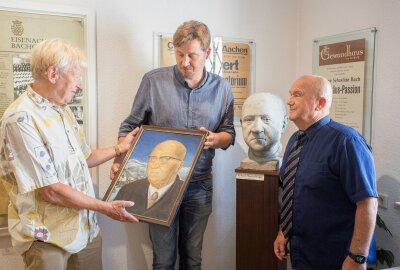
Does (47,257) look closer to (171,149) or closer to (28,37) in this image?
(171,149)

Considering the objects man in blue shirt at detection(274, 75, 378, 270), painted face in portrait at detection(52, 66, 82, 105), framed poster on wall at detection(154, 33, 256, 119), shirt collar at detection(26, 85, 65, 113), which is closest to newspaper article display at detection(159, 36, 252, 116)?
framed poster on wall at detection(154, 33, 256, 119)

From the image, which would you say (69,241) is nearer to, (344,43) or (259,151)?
(259,151)

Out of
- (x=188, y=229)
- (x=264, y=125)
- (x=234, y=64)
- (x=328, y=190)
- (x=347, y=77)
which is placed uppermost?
(x=234, y=64)

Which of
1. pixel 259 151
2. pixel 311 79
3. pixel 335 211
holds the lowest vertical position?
pixel 335 211

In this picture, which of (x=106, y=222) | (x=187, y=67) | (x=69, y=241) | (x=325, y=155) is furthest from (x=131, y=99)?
(x=325, y=155)

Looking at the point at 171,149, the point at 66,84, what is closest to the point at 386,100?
the point at 171,149

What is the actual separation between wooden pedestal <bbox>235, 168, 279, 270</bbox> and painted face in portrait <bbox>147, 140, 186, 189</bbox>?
0.48 metres

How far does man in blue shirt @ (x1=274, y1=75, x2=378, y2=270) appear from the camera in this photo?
1.39 metres

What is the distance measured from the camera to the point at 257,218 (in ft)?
6.88

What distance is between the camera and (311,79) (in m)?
1.57

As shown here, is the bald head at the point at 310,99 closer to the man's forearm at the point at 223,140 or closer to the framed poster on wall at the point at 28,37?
the man's forearm at the point at 223,140

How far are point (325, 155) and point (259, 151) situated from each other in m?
0.61

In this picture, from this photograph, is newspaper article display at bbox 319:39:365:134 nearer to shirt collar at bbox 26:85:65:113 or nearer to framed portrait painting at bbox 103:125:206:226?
framed portrait painting at bbox 103:125:206:226

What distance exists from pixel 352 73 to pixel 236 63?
0.77 m
